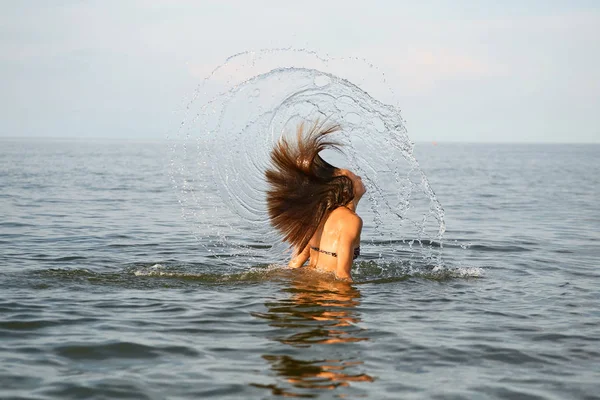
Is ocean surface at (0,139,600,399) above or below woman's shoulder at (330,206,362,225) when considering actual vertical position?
below

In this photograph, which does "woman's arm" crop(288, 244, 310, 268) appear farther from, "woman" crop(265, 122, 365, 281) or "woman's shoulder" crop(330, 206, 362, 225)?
"woman's shoulder" crop(330, 206, 362, 225)

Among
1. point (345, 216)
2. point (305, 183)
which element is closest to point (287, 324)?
point (345, 216)

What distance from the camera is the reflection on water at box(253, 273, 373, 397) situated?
6.72 metres

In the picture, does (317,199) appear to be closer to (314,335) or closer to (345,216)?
(345,216)

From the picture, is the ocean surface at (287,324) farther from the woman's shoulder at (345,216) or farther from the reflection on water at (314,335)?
the woman's shoulder at (345,216)

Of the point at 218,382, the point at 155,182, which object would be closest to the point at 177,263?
the point at 218,382

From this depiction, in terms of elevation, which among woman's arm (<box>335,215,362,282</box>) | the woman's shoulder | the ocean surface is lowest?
the ocean surface

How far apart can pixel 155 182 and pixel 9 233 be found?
19.4 m

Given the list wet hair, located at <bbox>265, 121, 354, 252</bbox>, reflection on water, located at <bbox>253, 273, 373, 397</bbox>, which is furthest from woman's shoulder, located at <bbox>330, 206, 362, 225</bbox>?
reflection on water, located at <bbox>253, 273, 373, 397</bbox>

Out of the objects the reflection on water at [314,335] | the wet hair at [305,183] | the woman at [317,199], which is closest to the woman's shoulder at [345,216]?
the woman at [317,199]

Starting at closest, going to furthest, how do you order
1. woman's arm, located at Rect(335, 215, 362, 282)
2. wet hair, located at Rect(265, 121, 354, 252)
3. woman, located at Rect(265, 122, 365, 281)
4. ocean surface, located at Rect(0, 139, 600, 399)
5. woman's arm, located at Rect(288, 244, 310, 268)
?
ocean surface, located at Rect(0, 139, 600, 399)
woman's arm, located at Rect(335, 215, 362, 282)
woman, located at Rect(265, 122, 365, 281)
wet hair, located at Rect(265, 121, 354, 252)
woman's arm, located at Rect(288, 244, 310, 268)

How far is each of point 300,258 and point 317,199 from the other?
1.08 metres

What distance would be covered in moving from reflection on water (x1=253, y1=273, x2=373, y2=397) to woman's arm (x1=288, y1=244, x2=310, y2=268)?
11.6 inches

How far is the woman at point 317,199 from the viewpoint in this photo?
9906mm
